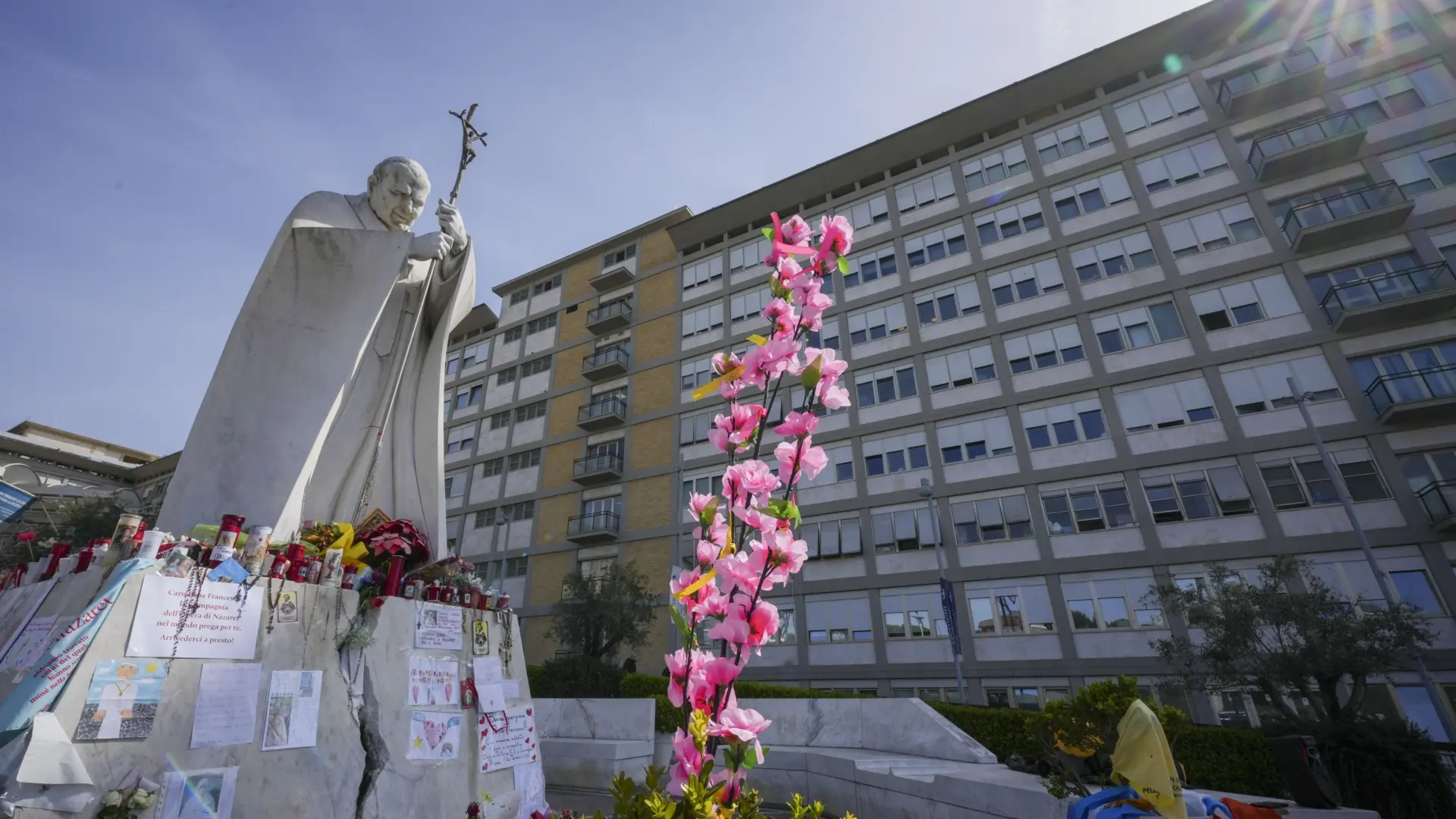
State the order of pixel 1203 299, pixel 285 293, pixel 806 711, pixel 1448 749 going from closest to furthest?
pixel 285 293 < pixel 1448 749 < pixel 806 711 < pixel 1203 299

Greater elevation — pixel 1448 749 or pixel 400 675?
pixel 400 675

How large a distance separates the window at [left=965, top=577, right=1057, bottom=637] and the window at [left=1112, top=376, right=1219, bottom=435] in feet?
20.8

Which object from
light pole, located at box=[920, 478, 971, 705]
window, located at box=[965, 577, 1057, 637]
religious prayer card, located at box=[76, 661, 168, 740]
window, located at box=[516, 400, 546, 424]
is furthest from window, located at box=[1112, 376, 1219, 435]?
window, located at box=[516, 400, 546, 424]

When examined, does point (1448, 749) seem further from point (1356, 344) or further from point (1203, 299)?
point (1203, 299)

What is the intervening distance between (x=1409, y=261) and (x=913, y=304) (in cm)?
1504

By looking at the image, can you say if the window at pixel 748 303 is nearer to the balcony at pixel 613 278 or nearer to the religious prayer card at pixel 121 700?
the balcony at pixel 613 278

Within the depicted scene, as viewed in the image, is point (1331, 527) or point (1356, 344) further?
point (1356, 344)

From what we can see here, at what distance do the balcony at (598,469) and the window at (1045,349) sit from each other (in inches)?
710

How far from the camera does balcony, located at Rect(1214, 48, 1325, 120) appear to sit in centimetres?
2217

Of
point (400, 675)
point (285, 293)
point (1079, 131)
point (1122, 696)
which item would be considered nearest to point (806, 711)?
point (1122, 696)

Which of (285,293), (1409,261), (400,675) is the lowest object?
(400,675)

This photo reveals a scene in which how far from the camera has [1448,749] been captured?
10.7 metres

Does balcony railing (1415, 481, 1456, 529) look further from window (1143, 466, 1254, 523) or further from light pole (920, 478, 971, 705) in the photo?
light pole (920, 478, 971, 705)

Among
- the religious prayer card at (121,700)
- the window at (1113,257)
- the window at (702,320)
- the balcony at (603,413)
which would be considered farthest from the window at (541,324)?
the religious prayer card at (121,700)
